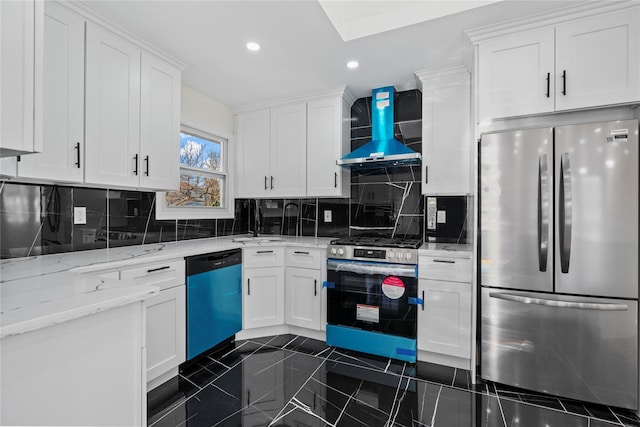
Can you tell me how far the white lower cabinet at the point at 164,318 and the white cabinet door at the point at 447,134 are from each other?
7.43ft

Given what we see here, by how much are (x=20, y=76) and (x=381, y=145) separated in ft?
8.39

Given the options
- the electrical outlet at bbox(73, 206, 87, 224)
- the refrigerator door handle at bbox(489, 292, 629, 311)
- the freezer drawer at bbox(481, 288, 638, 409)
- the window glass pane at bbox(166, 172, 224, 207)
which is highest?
the window glass pane at bbox(166, 172, 224, 207)

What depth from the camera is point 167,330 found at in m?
2.09

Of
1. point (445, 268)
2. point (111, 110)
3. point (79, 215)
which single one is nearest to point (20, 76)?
point (111, 110)

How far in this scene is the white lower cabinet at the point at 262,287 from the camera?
9.29 ft

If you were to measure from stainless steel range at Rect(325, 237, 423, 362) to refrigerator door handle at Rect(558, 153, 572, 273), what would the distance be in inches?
37.6

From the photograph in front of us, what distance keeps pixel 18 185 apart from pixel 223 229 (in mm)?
1897

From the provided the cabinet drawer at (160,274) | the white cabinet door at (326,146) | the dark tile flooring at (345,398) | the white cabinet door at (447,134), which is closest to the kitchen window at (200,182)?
Result: the cabinet drawer at (160,274)

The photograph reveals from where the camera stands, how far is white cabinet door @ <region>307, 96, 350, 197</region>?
3.10 metres

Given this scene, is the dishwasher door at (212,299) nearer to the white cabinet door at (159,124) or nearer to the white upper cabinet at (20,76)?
the white cabinet door at (159,124)

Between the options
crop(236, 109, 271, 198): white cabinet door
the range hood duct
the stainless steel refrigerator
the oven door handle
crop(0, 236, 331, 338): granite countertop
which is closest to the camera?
crop(0, 236, 331, 338): granite countertop

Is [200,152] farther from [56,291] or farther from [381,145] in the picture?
[56,291]

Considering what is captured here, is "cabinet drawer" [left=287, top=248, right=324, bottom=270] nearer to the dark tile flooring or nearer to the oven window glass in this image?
the oven window glass

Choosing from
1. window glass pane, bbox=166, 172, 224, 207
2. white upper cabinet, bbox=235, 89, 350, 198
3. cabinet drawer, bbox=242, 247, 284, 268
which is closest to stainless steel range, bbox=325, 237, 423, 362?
cabinet drawer, bbox=242, 247, 284, 268
